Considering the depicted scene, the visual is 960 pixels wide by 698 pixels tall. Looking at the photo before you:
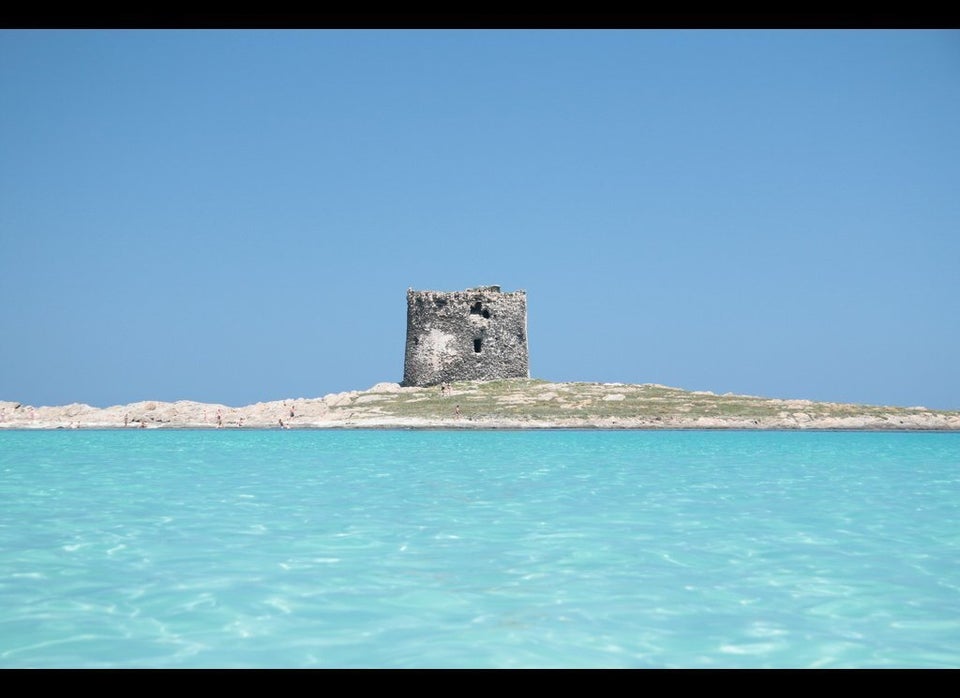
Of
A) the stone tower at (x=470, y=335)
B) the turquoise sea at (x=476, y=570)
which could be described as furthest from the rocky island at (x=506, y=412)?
→ the turquoise sea at (x=476, y=570)

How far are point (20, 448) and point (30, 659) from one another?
26341mm

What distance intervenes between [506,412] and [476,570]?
104 ft

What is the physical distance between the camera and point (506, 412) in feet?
133

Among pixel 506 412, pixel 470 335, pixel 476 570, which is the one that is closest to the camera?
pixel 476 570

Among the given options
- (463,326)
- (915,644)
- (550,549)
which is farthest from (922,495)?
(463,326)

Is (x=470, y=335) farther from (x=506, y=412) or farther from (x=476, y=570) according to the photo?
(x=476, y=570)

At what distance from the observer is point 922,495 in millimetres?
16609

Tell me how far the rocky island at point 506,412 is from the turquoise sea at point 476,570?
20.7 m

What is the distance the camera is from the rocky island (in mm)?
40531

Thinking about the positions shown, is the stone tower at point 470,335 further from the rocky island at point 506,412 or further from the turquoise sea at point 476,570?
the turquoise sea at point 476,570

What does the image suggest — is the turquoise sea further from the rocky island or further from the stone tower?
the stone tower

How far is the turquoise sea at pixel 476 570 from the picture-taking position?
6.45 m

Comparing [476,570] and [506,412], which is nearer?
[476,570]

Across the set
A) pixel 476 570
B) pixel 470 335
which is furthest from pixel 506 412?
pixel 476 570
